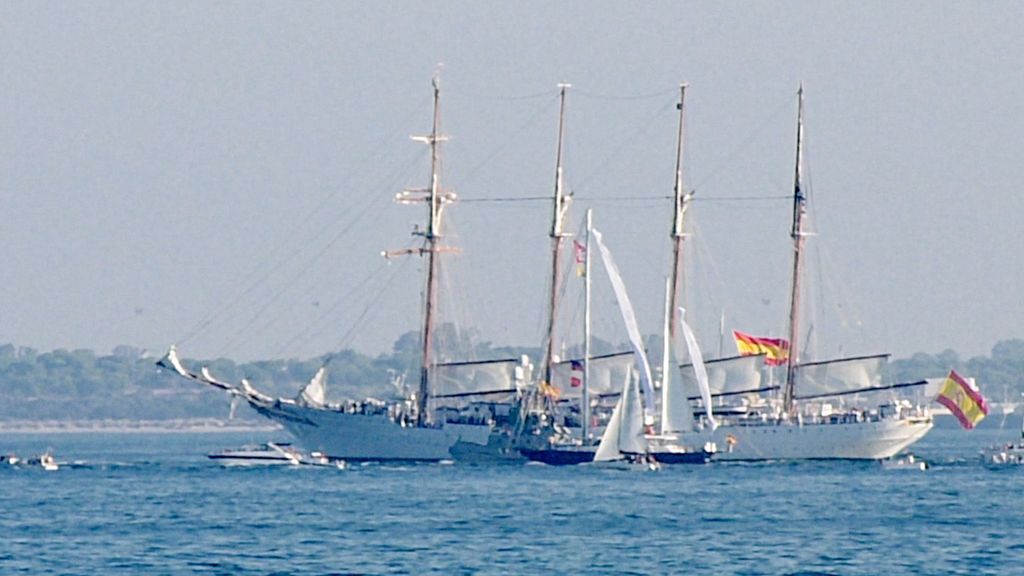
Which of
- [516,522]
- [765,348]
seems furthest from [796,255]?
[516,522]

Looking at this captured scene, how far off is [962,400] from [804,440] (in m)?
9.63

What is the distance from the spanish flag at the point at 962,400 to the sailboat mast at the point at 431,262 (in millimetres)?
29772

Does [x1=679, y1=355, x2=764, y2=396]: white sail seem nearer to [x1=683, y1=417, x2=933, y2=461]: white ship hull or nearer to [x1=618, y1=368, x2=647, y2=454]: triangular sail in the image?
[x1=683, y1=417, x2=933, y2=461]: white ship hull

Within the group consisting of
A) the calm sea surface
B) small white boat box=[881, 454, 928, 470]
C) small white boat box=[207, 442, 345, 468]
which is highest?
small white boat box=[881, 454, 928, 470]

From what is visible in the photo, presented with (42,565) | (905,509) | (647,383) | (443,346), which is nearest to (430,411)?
(443,346)

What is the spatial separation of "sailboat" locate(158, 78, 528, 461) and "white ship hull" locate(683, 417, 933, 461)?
505 inches

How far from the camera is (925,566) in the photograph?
7238 centimetres

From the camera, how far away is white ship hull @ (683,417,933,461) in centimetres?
14400

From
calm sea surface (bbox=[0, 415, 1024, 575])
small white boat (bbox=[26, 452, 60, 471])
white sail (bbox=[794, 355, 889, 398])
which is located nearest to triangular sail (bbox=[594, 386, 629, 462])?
calm sea surface (bbox=[0, 415, 1024, 575])

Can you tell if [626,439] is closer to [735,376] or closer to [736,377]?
[736,377]

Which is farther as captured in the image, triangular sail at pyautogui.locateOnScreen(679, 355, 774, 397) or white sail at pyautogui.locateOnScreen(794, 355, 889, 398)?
triangular sail at pyautogui.locateOnScreen(679, 355, 774, 397)

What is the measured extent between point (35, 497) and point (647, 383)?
3719 centimetres

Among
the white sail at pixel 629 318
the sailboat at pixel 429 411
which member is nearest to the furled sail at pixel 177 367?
the sailboat at pixel 429 411

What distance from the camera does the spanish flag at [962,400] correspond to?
145m
